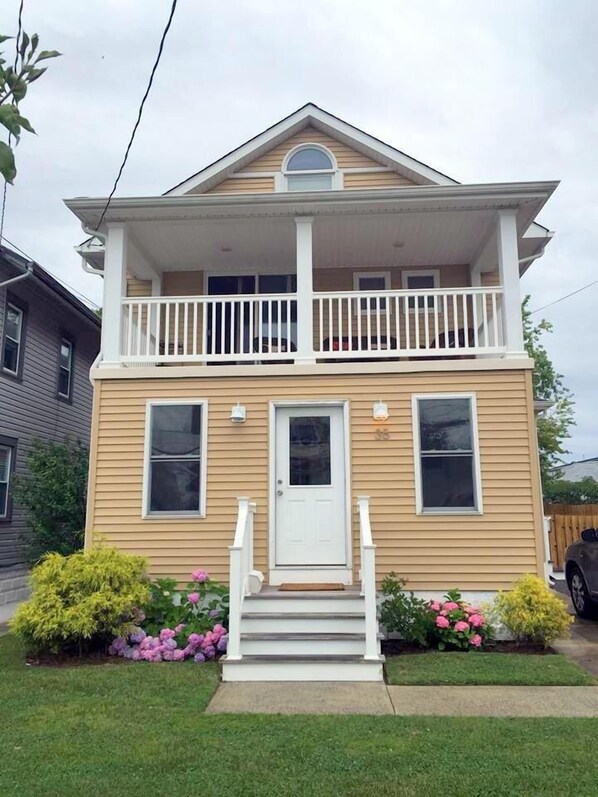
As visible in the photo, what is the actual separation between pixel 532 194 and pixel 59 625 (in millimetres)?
7121

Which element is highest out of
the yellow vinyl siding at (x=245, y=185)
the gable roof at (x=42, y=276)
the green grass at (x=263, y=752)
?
the yellow vinyl siding at (x=245, y=185)

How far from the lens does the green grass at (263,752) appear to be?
3586 mm

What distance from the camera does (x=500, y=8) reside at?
5145 mm

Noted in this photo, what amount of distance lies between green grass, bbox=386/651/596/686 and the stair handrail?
58.8 inches

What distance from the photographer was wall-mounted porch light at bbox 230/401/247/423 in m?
7.79

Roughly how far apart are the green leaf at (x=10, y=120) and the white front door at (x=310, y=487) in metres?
6.41

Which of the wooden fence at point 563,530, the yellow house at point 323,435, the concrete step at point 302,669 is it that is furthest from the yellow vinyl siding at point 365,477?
the wooden fence at point 563,530

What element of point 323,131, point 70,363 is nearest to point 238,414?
point 323,131

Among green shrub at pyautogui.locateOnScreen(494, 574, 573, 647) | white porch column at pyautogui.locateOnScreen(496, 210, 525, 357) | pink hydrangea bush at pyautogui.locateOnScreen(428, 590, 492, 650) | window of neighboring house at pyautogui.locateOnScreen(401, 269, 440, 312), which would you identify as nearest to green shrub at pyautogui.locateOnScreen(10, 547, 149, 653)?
pink hydrangea bush at pyautogui.locateOnScreen(428, 590, 492, 650)

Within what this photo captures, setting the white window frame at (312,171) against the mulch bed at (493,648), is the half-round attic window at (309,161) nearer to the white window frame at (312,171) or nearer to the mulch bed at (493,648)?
the white window frame at (312,171)

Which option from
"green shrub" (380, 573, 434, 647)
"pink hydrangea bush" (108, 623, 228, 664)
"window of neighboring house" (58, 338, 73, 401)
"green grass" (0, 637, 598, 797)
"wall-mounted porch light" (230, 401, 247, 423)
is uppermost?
"window of neighboring house" (58, 338, 73, 401)

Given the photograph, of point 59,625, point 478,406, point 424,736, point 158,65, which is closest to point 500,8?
point 158,65

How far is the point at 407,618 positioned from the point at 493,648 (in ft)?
3.43

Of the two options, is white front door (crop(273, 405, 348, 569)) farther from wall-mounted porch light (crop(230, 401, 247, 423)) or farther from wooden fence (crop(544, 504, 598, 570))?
wooden fence (crop(544, 504, 598, 570))
